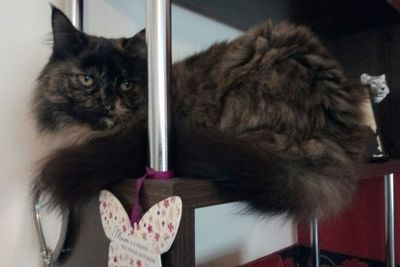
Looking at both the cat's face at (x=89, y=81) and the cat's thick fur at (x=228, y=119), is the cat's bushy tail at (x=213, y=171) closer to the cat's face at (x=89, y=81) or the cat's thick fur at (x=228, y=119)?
the cat's thick fur at (x=228, y=119)

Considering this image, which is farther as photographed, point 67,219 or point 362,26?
point 362,26

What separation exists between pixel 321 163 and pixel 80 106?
1.43 ft

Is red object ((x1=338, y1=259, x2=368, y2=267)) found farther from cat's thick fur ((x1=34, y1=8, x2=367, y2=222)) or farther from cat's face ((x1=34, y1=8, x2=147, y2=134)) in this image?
cat's face ((x1=34, y1=8, x2=147, y2=134))

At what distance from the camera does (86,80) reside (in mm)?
663

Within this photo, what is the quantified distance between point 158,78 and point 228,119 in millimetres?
182

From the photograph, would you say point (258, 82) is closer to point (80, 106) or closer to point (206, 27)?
point (80, 106)

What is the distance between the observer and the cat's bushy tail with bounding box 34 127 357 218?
1.57 ft

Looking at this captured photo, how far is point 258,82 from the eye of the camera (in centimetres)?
63

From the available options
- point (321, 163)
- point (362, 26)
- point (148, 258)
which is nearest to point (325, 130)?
point (321, 163)

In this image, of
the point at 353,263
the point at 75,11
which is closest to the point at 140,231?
the point at 75,11

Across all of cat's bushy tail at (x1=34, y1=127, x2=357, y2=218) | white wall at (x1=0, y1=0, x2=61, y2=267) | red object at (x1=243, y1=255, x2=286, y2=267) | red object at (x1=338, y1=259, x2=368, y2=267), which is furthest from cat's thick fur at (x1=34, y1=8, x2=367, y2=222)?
red object at (x1=338, y1=259, x2=368, y2=267)

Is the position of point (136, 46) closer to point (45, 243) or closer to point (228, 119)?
point (228, 119)

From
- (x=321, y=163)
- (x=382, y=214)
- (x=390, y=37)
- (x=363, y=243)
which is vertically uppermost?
(x=390, y=37)

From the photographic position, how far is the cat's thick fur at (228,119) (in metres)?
0.50
